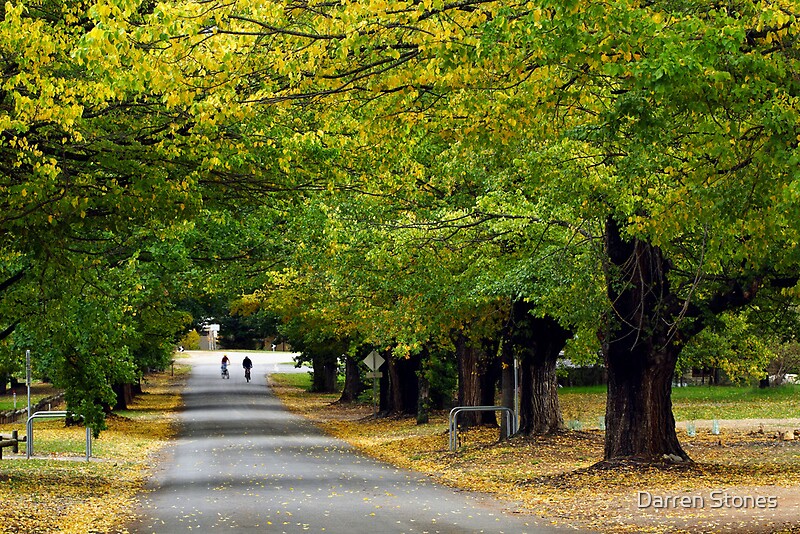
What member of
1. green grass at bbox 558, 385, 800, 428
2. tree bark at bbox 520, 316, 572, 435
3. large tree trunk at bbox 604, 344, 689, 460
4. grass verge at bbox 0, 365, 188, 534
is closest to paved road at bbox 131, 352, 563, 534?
grass verge at bbox 0, 365, 188, 534

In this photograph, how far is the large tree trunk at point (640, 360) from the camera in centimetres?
1889

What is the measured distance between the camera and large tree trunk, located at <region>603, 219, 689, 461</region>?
18.9m

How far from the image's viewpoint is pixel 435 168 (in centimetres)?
2322

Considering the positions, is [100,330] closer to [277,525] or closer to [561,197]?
[277,525]

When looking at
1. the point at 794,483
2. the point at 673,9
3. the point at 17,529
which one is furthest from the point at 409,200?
the point at 673,9

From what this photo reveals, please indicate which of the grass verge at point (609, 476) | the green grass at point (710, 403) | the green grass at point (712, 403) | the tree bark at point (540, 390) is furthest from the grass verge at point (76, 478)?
the green grass at point (712, 403)

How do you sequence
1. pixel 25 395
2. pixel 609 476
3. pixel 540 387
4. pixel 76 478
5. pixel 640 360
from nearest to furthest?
1. pixel 609 476
2. pixel 640 360
3. pixel 76 478
4. pixel 540 387
5. pixel 25 395

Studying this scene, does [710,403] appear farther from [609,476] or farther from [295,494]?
[295,494]

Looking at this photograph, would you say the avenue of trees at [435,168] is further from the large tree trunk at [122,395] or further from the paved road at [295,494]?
the large tree trunk at [122,395]

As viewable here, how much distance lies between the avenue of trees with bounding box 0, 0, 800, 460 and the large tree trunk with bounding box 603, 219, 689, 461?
43 millimetres

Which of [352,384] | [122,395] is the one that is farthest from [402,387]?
[122,395]

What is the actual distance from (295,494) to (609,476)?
195 inches

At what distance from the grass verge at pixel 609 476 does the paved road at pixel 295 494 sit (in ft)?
2.70

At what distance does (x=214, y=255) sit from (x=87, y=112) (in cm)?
1432
